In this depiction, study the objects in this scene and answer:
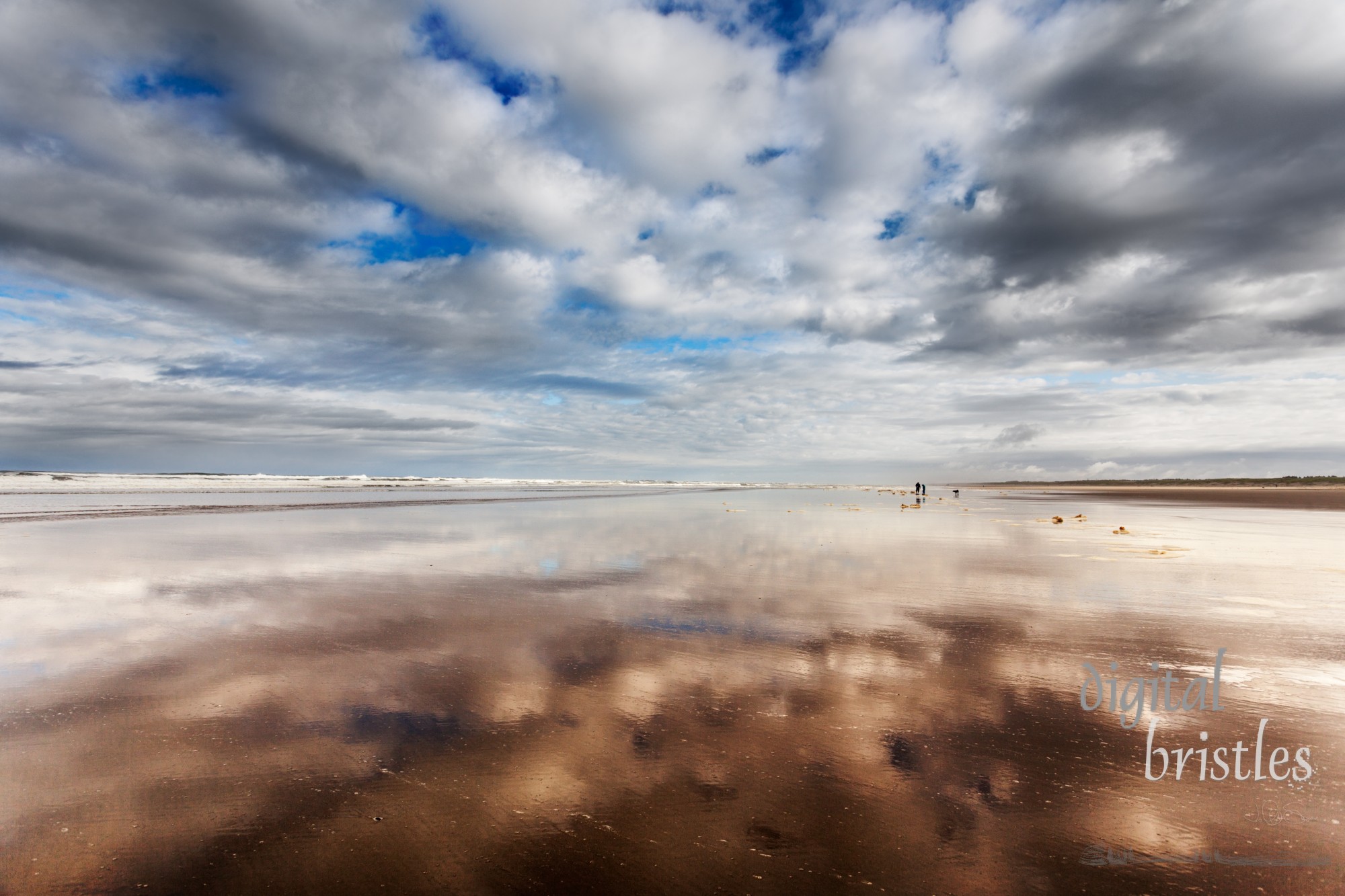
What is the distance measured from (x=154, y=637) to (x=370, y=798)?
5226 mm

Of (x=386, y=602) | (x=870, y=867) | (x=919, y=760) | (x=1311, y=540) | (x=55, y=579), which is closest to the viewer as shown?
(x=870, y=867)

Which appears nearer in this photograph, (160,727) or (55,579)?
(160,727)

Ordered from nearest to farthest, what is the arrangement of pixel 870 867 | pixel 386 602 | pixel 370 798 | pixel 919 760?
pixel 870 867
pixel 370 798
pixel 919 760
pixel 386 602

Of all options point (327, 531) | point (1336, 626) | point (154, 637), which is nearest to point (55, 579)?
point (154, 637)

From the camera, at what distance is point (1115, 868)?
9.41 feet

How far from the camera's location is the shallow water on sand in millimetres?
2912

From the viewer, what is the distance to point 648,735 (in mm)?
4305

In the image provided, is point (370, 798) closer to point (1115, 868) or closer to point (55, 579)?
point (1115, 868)

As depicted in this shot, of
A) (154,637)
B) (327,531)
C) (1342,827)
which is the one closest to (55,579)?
(154,637)

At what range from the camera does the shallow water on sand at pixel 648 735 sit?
2.91m

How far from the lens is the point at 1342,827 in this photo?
324 centimetres
